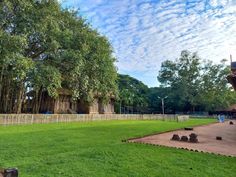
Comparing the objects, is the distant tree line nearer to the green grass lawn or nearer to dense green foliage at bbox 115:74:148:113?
dense green foliage at bbox 115:74:148:113

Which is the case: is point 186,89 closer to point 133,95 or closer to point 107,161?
point 133,95

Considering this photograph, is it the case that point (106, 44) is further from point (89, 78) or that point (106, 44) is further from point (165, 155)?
point (165, 155)

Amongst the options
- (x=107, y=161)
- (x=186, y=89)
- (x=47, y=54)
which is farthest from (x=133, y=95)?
(x=107, y=161)

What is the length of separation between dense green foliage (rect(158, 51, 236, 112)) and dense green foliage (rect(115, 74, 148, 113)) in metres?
5.22

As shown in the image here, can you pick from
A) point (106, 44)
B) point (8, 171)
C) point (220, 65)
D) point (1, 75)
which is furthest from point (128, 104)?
point (8, 171)

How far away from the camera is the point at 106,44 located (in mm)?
33250

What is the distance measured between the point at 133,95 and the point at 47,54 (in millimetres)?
39485

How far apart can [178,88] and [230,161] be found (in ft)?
204

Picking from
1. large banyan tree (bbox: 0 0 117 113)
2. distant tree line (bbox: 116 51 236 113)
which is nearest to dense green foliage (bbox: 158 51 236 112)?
distant tree line (bbox: 116 51 236 113)

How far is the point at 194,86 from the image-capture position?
226 feet

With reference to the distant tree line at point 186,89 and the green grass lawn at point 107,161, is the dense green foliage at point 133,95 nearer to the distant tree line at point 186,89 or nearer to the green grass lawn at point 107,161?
the distant tree line at point 186,89

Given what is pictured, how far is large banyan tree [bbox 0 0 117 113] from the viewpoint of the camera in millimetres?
23719

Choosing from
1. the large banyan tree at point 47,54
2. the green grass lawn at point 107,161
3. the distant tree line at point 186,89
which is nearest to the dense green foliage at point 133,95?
the distant tree line at point 186,89

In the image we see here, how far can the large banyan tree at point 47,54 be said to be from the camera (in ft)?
77.8
